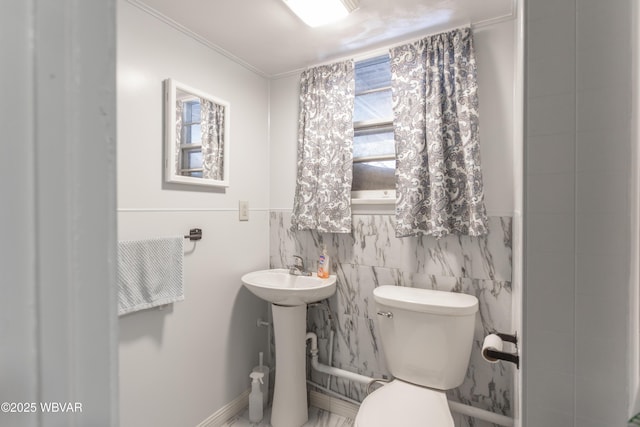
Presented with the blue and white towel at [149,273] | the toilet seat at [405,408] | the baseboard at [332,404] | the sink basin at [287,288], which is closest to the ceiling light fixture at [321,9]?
the blue and white towel at [149,273]

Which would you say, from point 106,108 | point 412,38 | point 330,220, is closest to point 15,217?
point 106,108

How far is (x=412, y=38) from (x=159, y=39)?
4.34ft

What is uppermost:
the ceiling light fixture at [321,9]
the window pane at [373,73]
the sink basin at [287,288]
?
the ceiling light fixture at [321,9]

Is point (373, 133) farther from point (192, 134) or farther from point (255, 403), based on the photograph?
point (255, 403)

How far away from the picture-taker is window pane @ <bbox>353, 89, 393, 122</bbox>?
1.79m

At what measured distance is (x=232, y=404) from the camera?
5.89 feet

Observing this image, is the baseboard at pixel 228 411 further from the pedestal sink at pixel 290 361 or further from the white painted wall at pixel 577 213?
the white painted wall at pixel 577 213

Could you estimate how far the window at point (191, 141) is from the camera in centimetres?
153

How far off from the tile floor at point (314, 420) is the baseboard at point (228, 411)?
26 mm

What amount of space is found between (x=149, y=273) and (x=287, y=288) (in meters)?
0.67

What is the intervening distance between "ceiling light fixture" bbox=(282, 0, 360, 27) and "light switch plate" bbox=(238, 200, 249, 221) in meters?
1.09

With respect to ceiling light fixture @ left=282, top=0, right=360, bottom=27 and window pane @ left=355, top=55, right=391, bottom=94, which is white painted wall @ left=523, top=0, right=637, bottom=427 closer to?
ceiling light fixture @ left=282, top=0, right=360, bottom=27

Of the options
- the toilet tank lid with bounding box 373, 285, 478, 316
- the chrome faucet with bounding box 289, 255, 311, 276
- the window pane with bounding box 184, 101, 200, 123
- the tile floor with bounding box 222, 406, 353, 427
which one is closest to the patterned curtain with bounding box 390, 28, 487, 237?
the toilet tank lid with bounding box 373, 285, 478, 316

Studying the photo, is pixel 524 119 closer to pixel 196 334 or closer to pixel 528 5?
pixel 528 5
